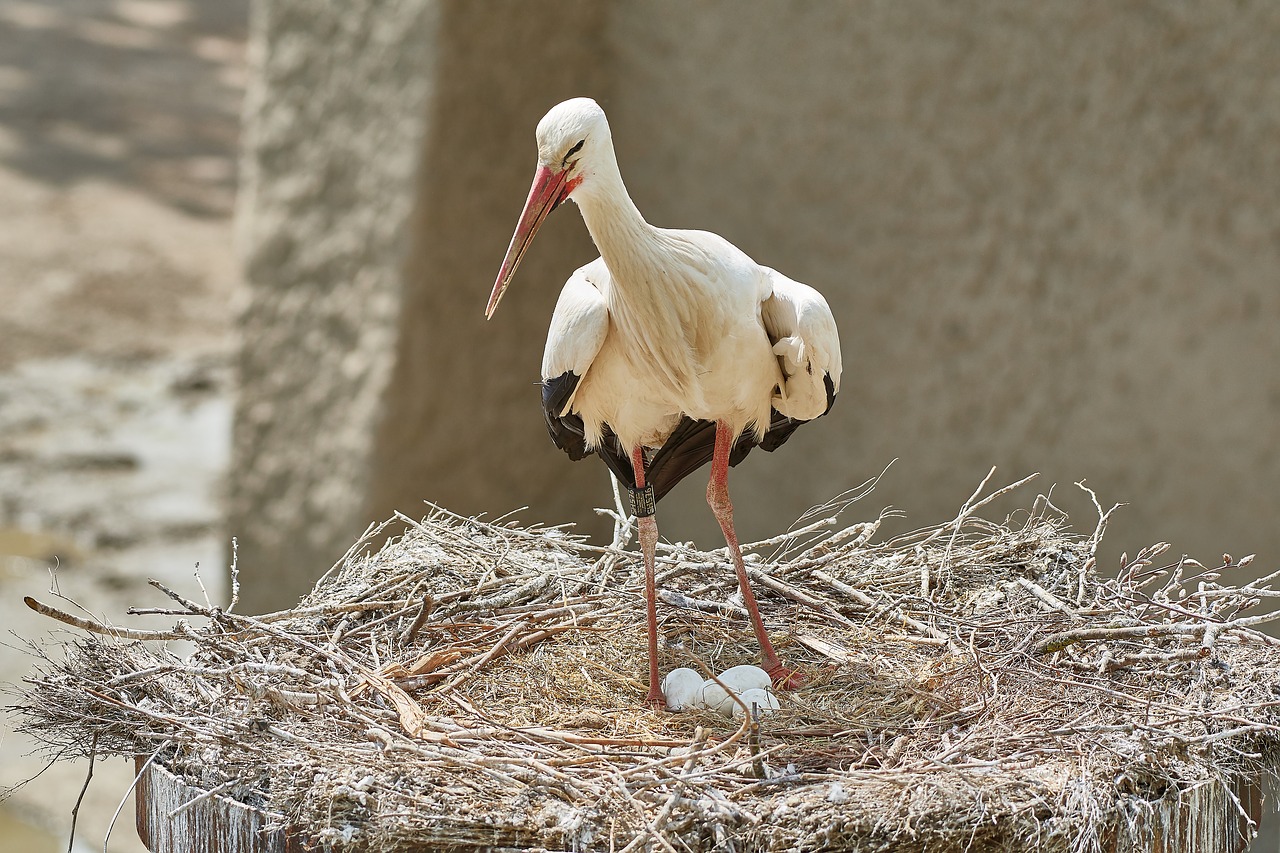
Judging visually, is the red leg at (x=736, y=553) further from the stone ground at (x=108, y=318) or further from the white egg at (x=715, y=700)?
the stone ground at (x=108, y=318)

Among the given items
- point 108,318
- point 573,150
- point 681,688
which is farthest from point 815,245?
point 108,318

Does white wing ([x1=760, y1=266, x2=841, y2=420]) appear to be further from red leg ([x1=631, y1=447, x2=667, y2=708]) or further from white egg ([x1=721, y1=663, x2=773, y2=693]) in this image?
white egg ([x1=721, y1=663, x2=773, y2=693])

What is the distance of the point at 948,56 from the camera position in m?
3.90

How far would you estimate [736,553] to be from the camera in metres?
2.65

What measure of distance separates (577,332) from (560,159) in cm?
35

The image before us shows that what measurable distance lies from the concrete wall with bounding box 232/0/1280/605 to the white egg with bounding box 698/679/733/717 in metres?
1.83

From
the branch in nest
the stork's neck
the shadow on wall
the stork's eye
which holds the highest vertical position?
the shadow on wall

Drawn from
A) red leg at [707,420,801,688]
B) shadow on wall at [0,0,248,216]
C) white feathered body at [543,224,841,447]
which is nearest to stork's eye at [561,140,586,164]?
white feathered body at [543,224,841,447]

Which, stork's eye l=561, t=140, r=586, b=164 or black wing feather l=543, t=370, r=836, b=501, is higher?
stork's eye l=561, t=140, r=586, b=164

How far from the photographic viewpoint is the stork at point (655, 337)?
7.04ft

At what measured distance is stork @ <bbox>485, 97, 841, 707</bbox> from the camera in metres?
2.15

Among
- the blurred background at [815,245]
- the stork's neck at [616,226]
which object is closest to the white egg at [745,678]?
the stork's neck at [616,226]

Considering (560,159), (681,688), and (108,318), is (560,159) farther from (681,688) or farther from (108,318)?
(108,318)

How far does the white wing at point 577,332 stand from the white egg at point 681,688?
591 millimetres
